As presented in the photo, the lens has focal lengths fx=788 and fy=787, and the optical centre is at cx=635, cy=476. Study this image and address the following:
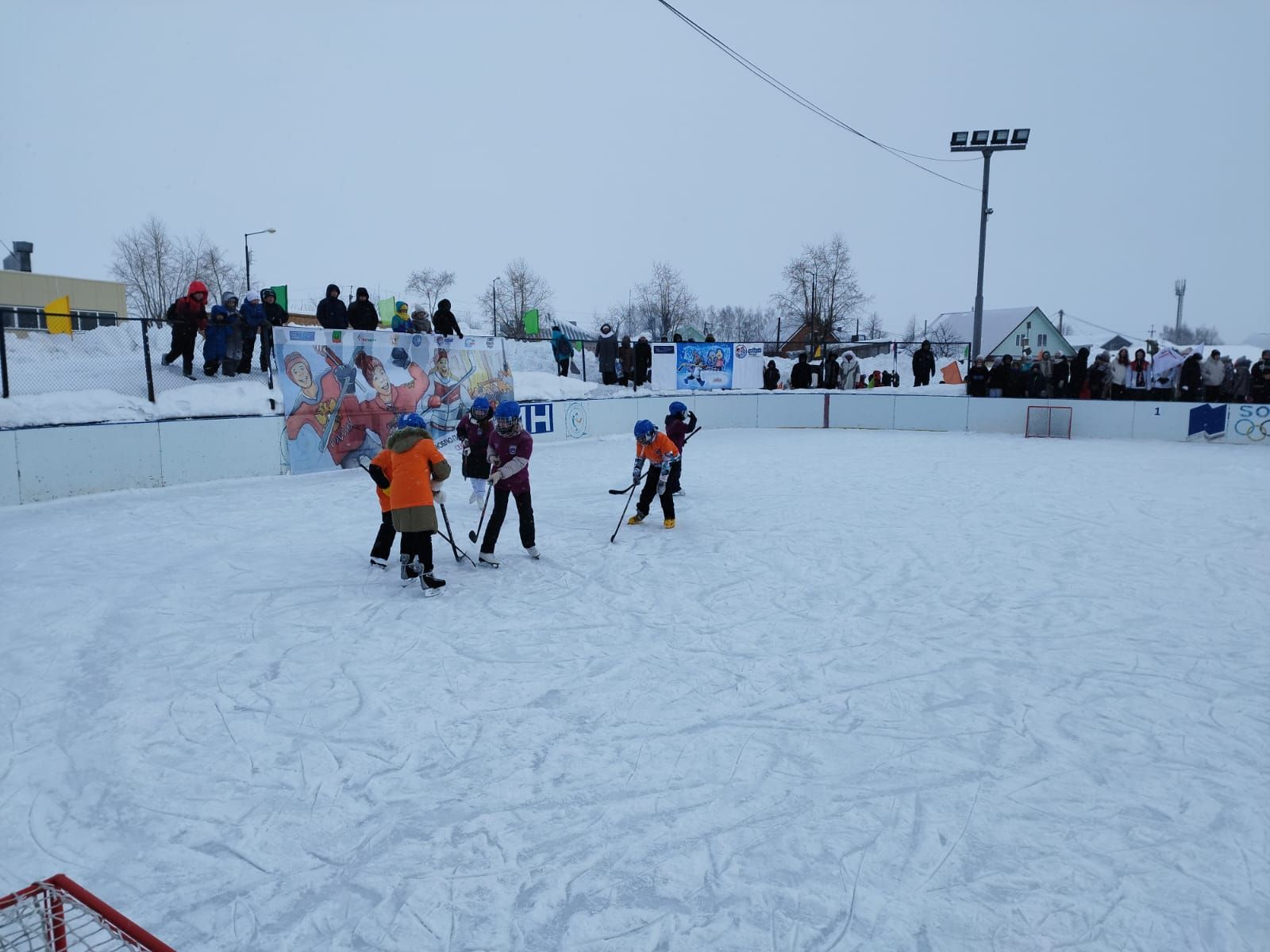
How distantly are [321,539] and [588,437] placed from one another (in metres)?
10.6

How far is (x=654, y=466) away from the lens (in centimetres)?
876

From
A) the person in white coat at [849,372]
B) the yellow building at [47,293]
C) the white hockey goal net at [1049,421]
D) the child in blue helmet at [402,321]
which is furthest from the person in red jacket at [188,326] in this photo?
the white hockey goal net at [1049,421]

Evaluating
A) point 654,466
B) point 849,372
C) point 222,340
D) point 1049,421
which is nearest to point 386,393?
point 222,340

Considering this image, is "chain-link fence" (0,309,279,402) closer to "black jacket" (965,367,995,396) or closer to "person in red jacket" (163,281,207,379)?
"person in red jacket" (163,281,207,379)

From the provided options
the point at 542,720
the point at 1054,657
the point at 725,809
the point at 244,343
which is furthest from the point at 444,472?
the point at 244,343

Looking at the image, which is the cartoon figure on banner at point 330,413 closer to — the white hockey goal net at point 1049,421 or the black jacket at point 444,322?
the black jacket at point 444,322

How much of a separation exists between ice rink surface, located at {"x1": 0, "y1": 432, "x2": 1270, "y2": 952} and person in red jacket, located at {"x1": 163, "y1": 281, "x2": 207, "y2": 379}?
537 centimetres

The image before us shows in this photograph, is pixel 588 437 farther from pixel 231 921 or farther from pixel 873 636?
pixel 231 921

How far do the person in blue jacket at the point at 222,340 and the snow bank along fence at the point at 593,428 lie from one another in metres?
1.43

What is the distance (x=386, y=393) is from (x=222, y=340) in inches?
105

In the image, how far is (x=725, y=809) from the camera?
3.38 m

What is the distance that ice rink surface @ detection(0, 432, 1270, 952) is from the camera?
2.79m

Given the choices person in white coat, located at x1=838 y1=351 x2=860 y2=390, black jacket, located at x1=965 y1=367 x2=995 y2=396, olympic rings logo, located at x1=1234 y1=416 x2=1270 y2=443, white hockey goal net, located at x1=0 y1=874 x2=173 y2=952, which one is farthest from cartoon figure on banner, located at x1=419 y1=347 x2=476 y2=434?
olympic rings logo, located at x1=1234 y1=416 x2=1270 y2=443

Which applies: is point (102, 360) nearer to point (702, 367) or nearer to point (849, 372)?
point (702, 367)
